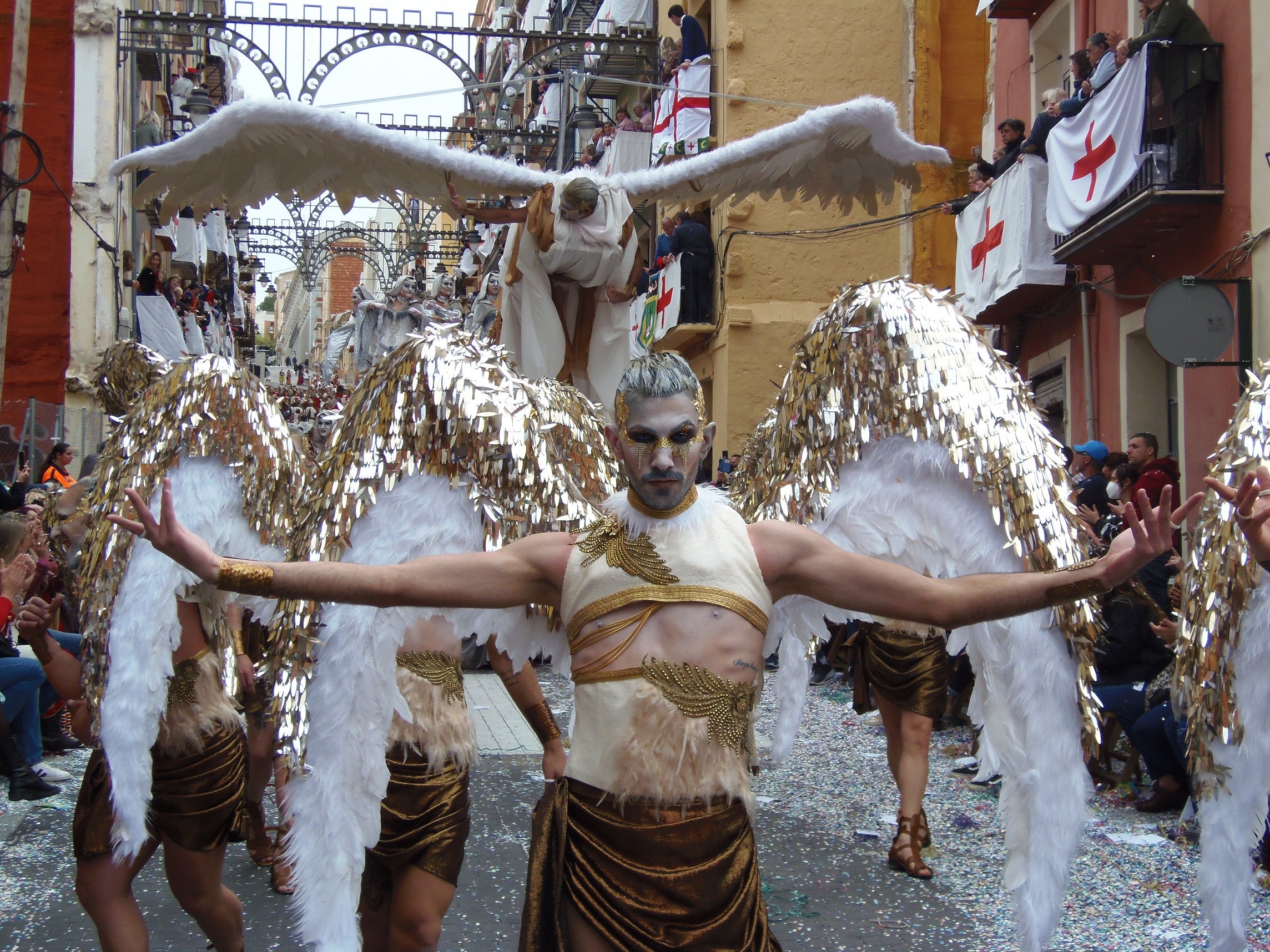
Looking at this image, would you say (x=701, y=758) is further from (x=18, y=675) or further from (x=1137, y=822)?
(x=18, y=675)

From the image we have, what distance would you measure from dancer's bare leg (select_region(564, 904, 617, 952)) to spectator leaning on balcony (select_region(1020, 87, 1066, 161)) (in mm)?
9948

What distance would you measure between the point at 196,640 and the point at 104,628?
0.30 m

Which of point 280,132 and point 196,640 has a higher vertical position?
Result: point 280,132

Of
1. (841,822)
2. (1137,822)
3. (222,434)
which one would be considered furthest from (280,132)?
(1137,822)

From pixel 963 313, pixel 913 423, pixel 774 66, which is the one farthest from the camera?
pixel 774 66

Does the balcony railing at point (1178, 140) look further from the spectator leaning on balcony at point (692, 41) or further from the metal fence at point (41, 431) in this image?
the metal fence at point (41, 431)

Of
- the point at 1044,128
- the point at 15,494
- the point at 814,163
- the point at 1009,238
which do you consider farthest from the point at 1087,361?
the point at 15,494

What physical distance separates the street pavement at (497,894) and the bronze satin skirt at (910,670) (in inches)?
29.2

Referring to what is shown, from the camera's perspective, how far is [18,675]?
24.4 ft

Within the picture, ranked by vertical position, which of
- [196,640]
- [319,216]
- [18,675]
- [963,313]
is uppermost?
[319,216]

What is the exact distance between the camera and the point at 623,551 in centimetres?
279

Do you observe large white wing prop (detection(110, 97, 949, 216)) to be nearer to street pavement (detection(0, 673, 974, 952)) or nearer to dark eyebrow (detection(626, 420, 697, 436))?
dark eyebrow (detection(626, 420, 697, 436))

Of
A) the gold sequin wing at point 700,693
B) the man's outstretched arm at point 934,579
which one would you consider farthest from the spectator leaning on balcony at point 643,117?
the gold sequin wing at point 700,693

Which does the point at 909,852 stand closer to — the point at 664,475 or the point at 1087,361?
the point at 664,475
